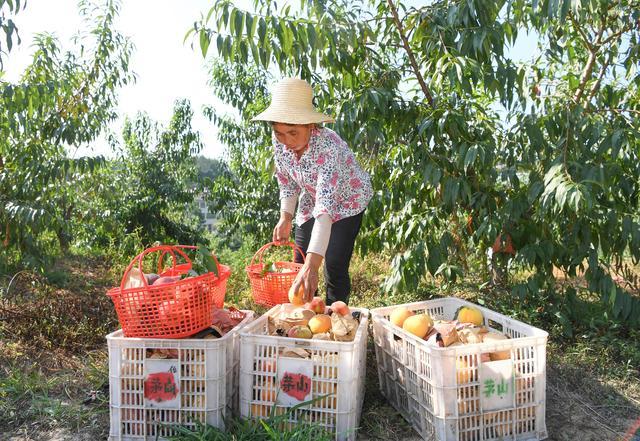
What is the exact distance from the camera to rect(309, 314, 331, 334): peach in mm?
2199

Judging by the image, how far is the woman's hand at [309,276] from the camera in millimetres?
2215

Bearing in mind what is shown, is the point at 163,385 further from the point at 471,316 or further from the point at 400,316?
the point at 471,316

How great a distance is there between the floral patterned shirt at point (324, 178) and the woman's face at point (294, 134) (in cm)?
4

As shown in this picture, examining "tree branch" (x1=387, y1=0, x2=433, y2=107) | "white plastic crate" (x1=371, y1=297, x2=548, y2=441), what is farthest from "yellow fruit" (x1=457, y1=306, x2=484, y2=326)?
"tree branch" (x1=387, y1=0, x2=433, y2=107)

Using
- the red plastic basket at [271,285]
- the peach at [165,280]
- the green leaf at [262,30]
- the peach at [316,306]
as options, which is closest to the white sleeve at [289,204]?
the red plastic basket at [271,285]

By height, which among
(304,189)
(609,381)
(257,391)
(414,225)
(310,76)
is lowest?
(609,381)

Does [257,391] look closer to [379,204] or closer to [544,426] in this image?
[544,426]

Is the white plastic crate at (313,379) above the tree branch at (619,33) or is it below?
below

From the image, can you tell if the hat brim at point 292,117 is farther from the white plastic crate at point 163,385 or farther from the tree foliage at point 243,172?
the tree foliage at point 243,172

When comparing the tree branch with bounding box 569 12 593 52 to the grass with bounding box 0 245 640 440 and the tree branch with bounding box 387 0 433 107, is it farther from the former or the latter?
the grass with bounding box 0 245 640 440

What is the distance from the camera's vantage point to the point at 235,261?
20.4ft

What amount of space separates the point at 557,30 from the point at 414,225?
1551 millimetres

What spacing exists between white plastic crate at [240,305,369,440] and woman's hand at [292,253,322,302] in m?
0.25

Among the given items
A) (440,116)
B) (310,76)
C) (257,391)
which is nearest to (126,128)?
(310,76)
